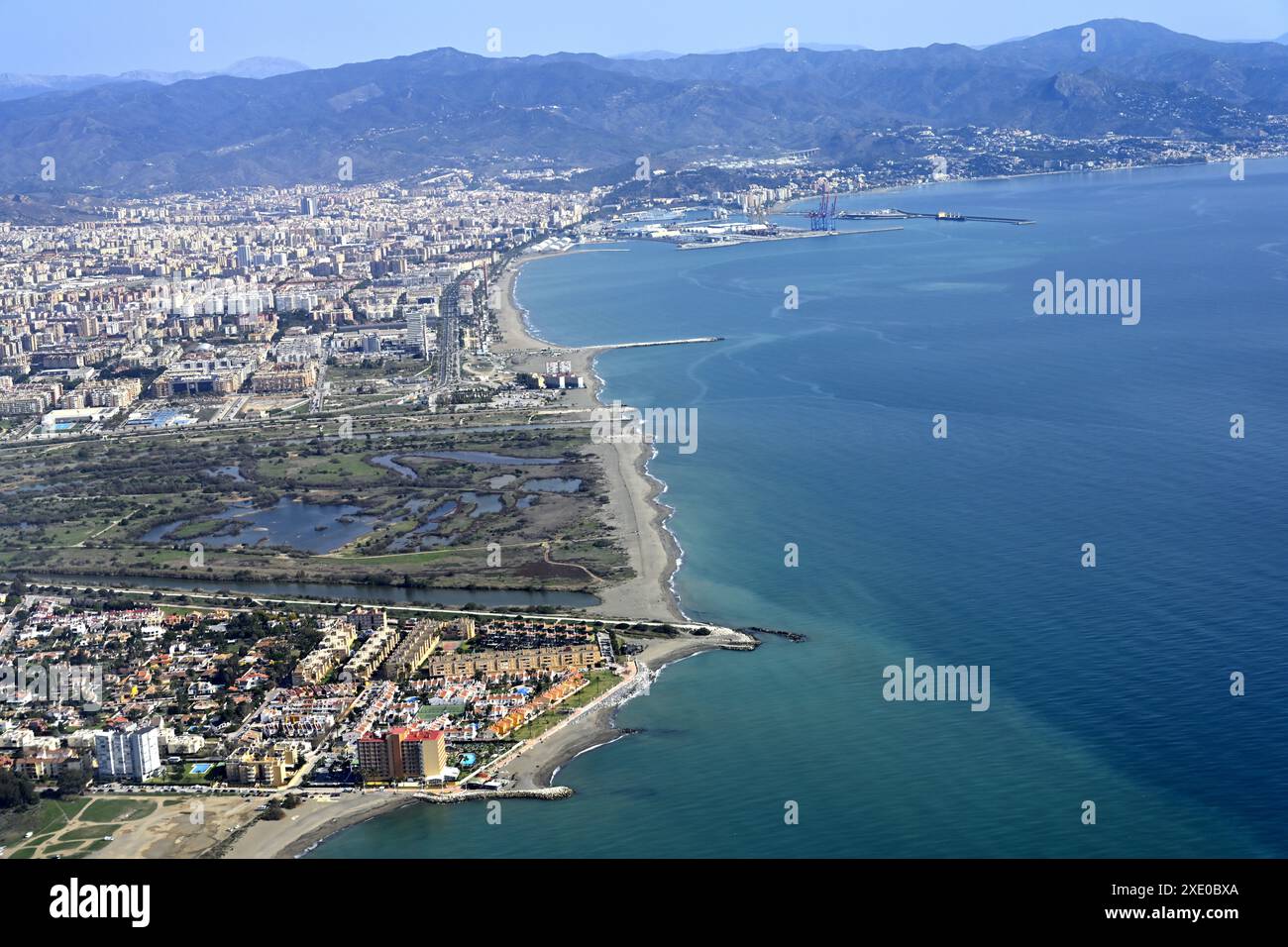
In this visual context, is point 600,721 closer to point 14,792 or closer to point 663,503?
point 14,792

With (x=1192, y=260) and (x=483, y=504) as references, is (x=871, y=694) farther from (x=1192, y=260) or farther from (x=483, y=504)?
(x=1192, y=260)

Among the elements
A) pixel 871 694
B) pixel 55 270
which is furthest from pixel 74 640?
pixel 55 270

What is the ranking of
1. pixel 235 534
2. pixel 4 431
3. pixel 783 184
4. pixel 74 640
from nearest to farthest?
pixel 74 640 → pixel 235 534 → pixel 4 431 → pixel 783 184

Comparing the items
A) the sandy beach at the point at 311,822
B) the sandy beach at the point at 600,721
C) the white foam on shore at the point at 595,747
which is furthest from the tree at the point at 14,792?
the white foam on shore at the point at 595,747

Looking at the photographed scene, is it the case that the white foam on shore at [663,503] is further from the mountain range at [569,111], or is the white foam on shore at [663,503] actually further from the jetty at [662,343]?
the mountain range at [569,111]

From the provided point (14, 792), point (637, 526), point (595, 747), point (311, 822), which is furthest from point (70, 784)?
point (637, 526)

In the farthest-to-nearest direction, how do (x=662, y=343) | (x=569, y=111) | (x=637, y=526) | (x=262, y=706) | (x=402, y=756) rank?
1. (x=569, y=111)
2. (x=662, y=343)
3. (x=637, y=526)
4. (x=262, y=706)
5. (x=402, y=756)
